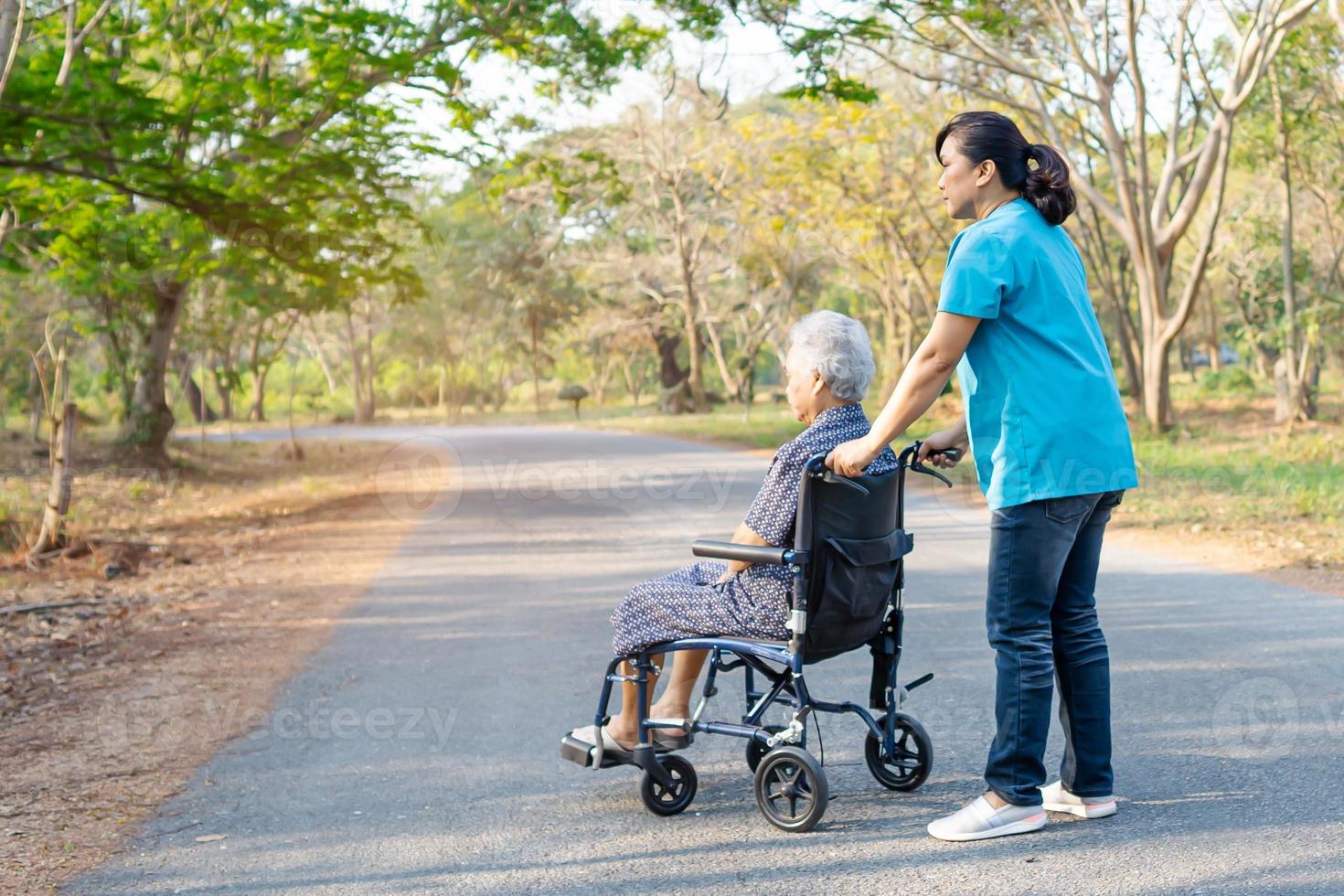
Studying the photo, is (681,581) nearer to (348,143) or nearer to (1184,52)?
(348,143)

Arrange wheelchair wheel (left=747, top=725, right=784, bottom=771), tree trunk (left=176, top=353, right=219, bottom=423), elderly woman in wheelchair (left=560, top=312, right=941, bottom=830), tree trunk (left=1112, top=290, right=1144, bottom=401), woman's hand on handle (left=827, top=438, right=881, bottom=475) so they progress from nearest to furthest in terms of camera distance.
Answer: woman's hand on handle (left=827, top=438, right=881, bottom=475)
elderly woman in wheelchair (left=560, top=312, right=941, bottom=830)
wheelchair wheel (left=747, top=725, right=784, bottom=771)
tree trunk (left=1112, top=290, right=1144, bottom=401)
tree trunk (left=176, top=353, right=219, bottom=423)

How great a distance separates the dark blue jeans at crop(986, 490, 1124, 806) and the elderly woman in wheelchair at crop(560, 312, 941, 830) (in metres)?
0.39

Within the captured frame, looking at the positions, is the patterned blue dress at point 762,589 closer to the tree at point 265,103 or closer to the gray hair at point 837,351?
the gray hair at point 837,351

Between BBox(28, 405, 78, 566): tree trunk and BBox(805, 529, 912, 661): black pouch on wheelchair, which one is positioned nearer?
BBox(805, 529, 912, 661): black pouch on wheelchair

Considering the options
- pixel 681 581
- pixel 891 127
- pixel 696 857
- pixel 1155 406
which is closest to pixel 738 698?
pixel 681 581

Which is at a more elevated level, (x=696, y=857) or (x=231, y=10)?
(x=231, y=10)

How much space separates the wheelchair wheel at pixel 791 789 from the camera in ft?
12.6

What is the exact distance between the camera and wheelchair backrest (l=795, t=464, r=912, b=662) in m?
3.92

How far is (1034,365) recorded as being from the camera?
371 centimetres

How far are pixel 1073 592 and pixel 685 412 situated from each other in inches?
1377

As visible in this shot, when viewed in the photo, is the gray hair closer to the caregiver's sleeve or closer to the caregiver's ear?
the caregiver's sleeve

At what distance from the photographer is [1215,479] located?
44.0 ft

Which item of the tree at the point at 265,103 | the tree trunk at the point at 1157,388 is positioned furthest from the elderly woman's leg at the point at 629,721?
the tree trunk at the point at 1157,388

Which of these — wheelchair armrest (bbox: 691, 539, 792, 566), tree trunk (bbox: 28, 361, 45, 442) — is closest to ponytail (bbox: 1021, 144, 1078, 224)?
wheelchair armrest (bbox: 691, 539, 792, 566)
